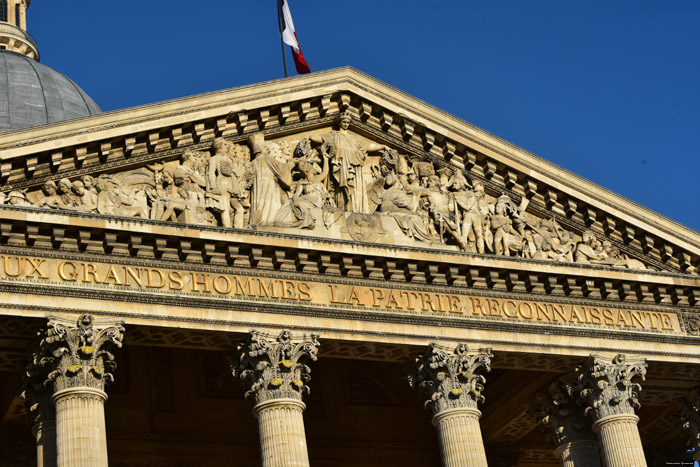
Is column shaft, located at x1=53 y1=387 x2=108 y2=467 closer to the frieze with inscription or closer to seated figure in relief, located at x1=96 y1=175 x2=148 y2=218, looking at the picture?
the frieze with inscription

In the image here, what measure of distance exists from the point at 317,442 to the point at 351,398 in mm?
1797

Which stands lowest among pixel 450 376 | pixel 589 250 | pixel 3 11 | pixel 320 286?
pixel 450 376

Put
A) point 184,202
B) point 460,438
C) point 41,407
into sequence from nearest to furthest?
point 41,407
point 184,202
point 460,438

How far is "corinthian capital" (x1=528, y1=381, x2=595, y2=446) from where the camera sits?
2838 cm

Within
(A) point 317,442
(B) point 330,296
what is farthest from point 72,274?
(A) point 317,442

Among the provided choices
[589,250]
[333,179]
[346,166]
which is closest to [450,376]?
[333,179]

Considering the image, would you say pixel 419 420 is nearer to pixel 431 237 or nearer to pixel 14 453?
pixel 431 237

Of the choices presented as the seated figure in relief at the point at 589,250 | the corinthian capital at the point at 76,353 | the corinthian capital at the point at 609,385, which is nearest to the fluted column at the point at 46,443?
the corinthian capital at the point at 76,353

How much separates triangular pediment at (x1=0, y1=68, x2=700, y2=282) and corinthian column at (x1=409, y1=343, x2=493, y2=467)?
224cm

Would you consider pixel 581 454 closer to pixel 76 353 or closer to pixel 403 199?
pixel 403 199

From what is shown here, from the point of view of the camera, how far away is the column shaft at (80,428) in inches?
863

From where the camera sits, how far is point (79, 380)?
2259 centimetres

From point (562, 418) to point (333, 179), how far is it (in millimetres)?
7434

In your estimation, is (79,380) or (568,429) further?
(568,429)
